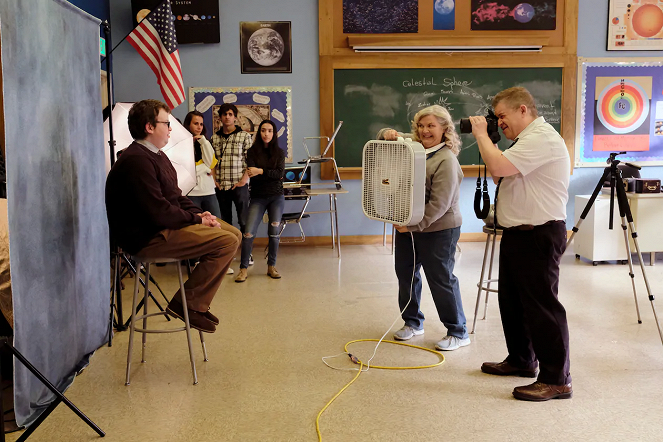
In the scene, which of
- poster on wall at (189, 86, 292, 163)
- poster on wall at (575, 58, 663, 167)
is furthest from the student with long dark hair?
poster on wall at (575, 58, 663, 167)

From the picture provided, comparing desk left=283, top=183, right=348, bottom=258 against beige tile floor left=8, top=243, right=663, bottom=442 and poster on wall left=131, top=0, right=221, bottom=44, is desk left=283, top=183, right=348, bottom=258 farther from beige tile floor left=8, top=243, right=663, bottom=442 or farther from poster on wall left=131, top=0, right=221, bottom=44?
poster on wall left=131, top=0, right=221, bottom=44

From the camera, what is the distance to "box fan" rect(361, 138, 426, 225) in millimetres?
3162

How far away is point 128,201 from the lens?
9.84ft

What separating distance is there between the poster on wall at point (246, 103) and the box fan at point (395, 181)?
3.85 metres

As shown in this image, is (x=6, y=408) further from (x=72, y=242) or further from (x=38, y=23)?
(x=38, y=23)

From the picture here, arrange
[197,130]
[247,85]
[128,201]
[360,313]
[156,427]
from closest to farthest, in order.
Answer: [156,427] < [128,201] < [360,313] < [197,130] < [247,85]

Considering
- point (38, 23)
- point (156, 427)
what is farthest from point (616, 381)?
point (38, 23)

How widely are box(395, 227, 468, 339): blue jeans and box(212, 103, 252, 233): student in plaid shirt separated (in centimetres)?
257

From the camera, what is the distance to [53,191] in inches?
115

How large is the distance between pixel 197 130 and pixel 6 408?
3.49 metres

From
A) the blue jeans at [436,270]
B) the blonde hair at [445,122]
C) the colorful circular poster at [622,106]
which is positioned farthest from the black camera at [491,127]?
the colorful circular poster at [622,106]

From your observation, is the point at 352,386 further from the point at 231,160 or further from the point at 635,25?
→ the point at 635,25

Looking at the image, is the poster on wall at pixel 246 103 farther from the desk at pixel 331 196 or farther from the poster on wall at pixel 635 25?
the poster on wall at pixel 635 25

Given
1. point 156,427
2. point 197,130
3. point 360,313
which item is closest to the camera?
point 156,427
